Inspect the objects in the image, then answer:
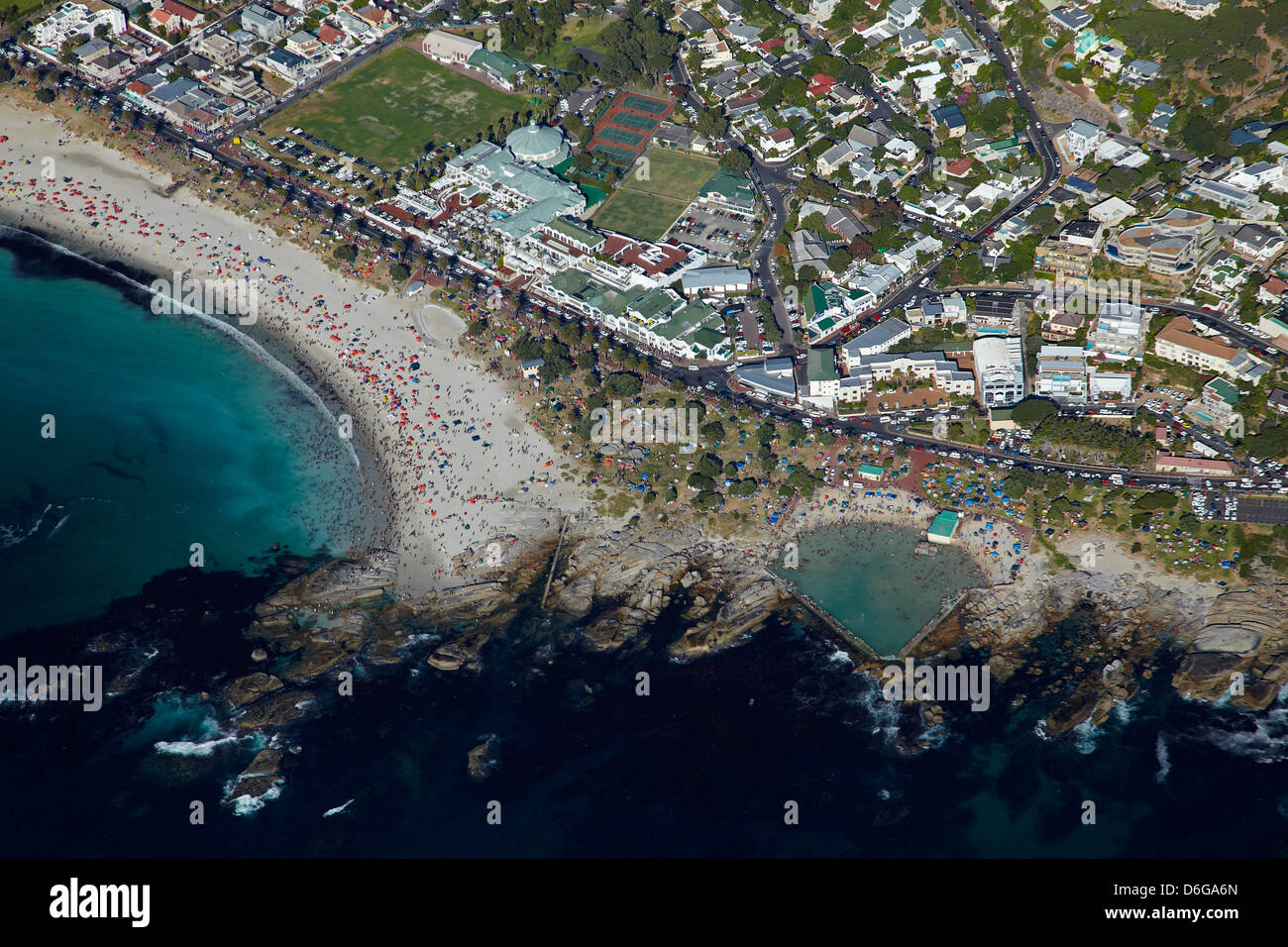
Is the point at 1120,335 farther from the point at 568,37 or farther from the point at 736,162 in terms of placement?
the point at 568,37

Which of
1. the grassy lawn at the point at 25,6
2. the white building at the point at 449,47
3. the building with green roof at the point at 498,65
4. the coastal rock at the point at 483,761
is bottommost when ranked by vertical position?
the coastal rock at the point at 483,761

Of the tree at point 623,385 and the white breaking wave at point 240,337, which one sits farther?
the white breaking wave at point 240,337

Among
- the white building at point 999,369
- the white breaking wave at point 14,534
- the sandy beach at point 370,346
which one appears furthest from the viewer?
the white building at point 999,369

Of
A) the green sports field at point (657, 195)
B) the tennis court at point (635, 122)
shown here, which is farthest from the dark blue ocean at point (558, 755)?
the tennis court at point (635, 122)

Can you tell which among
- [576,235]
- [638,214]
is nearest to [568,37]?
[638,214]

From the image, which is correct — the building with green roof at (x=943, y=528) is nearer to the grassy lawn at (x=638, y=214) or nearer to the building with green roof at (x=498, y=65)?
the grassy lawn at (x=638, y=214)

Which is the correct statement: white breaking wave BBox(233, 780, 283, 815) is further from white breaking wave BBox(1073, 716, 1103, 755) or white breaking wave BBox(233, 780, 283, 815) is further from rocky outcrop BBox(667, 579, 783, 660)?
white breaking wave BBox(1073, 716, 1103, 755)

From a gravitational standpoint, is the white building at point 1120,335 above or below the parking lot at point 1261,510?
above
